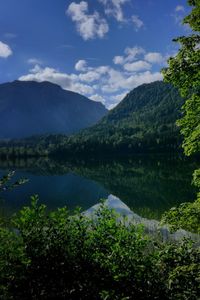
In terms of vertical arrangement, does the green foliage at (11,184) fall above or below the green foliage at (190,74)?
below

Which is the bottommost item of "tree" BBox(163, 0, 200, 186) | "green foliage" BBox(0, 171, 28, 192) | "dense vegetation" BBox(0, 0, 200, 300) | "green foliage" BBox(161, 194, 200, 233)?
"dense vegetation" BBox(0, 0, 200, 300)

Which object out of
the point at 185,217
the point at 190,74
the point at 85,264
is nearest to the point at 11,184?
the point at 85,264

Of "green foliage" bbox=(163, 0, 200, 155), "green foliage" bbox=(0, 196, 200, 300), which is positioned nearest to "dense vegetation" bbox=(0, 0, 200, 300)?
"green foliage" bbox=(0, 196, 200, 300)

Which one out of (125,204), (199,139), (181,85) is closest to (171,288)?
(199,139)

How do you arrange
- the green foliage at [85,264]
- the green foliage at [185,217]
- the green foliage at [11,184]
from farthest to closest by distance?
the green foliage at [185,217] < the green foliage at [85,264] < the green foliage at [11,184]

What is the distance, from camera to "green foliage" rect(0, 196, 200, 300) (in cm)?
1050

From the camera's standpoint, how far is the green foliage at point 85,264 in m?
10.5

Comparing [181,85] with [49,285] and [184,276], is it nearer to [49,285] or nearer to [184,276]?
[184,276]

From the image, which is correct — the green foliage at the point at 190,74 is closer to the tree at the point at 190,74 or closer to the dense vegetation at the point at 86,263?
the tree at the point at 190,74

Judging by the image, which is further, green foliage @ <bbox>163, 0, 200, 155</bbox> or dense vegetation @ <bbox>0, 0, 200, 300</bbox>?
green foliage @ <bbox>163, 0, 200, 155</bbox>

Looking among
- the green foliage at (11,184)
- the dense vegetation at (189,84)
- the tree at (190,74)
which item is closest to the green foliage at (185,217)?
the dense vegetation at (189,84)

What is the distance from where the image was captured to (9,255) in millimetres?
10586

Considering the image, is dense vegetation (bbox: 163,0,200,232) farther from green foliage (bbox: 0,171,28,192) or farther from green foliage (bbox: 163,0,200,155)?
green foliage (bbox: 0,171,28,192)

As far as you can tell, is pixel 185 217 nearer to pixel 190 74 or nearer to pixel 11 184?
pixel 190 74
